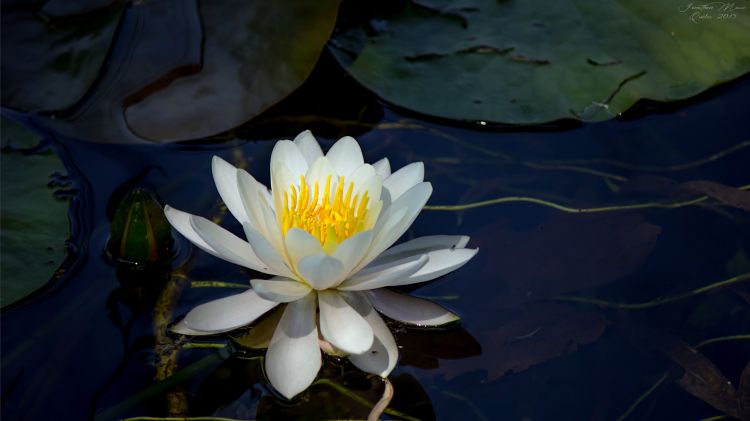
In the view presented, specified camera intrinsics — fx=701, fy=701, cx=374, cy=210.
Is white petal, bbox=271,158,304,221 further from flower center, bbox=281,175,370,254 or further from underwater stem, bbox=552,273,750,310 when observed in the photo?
underwater stem, bbox=552,273,750,310

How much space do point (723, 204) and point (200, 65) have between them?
7.84ft

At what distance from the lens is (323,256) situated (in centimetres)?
212

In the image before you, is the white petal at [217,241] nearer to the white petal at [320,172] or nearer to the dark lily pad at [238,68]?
the white petal at [320,172]

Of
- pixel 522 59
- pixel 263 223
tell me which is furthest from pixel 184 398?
pixel 522 59

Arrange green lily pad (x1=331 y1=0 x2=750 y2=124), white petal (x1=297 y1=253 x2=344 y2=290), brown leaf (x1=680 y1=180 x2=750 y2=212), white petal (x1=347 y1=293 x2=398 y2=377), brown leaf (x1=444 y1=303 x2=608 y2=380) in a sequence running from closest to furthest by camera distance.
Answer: white petal (x1=297 y1=253 x2=344 y2=290) < white petal (x1=347 y1=293 x2=398 y2=377) < brown leaf (x1=444 y1=303 x2=608 y2=380) < brown leaf (x1=680 y1=180 x2=750 y2=212) < green lily pad (x1=331 y1=0 x2=750 y2=124)

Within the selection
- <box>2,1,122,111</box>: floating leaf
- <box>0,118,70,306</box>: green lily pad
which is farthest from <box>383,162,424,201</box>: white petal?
<box>2,1,122,111</box>: floating leaf

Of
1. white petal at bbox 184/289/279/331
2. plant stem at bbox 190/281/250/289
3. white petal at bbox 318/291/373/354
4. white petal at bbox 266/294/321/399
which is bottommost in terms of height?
plant stem at bbox 190/281/250/289

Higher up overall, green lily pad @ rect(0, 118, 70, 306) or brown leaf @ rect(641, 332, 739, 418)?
green lily pad @ rect(0, 118, 70, 306)

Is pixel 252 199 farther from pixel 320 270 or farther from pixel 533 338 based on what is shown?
pixel 533 338

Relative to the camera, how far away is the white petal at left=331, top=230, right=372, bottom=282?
84.4 inches

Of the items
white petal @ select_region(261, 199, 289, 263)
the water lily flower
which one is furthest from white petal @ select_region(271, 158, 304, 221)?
white petal @ select_region(261, 199, 289, 263)

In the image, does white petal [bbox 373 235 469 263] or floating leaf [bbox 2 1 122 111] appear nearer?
white petal [bbox 373 235 469 263]

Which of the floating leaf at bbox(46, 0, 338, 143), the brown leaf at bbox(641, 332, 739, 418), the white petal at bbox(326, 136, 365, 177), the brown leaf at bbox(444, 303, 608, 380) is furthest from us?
the floating leaf at bbox(46, 0, 338, 143)

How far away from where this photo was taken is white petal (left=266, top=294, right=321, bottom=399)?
7.09 ft
